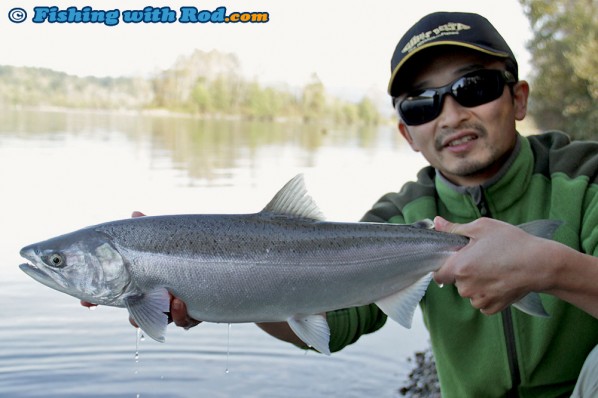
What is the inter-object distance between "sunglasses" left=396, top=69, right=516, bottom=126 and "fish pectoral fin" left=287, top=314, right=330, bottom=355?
139cm

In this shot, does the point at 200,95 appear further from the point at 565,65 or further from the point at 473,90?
the point at 473,90

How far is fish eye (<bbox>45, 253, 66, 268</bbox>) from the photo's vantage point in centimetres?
381

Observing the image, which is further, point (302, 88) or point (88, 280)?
point (302, 88)

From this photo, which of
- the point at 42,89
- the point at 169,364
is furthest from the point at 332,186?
the point at 42,89

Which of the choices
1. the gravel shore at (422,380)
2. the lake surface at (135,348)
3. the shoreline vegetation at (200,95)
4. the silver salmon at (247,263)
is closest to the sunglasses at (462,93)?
the silver salmon at (247,263)

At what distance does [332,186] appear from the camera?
2414 centimetres

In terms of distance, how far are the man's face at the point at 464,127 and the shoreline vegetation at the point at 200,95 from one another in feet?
314

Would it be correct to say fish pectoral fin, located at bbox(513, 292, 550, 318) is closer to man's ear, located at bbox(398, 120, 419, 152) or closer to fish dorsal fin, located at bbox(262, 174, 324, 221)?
fish dorsal fin, located at bbox(262, 174, 324, 221)

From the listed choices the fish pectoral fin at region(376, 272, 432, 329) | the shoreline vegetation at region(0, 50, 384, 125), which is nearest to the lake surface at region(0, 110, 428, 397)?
the fish pectoral fin at region(376, 272, 432, 329)

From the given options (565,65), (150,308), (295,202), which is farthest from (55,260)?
(565,65)

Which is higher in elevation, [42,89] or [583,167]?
[42,89]

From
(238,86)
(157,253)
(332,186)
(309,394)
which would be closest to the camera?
(157,253)

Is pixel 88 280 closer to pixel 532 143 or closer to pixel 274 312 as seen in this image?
pixel 274 312

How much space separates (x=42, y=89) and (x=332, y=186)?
79.5 metres
